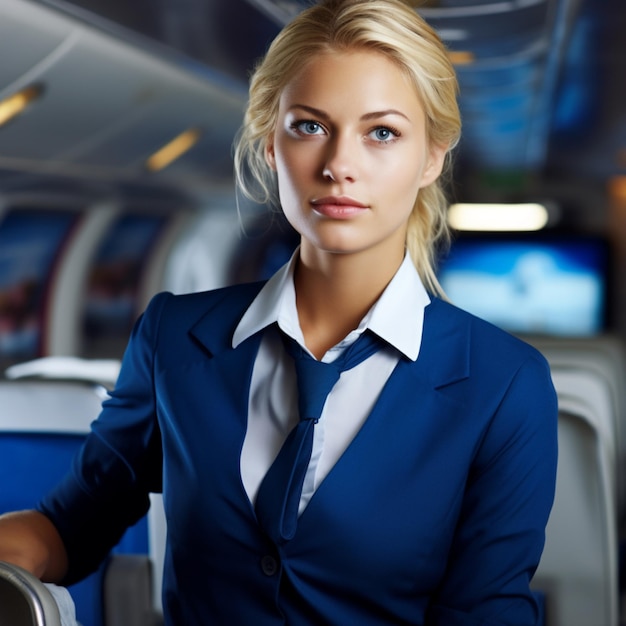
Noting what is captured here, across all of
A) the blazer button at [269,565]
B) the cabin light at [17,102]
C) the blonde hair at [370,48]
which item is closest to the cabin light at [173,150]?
the cabin light at [17,102]

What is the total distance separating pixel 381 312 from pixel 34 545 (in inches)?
25.3

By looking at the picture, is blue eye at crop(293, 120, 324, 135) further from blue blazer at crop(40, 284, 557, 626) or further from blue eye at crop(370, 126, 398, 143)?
blue blazer at crop(40, 284, 557, 626)

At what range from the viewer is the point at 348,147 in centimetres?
137

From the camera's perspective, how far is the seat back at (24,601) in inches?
44.1

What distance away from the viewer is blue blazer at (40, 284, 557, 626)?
4.44 feet

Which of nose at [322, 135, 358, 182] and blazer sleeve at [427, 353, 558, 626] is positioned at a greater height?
nose at [322, 135, 358, 182]

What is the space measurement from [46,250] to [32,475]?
605cm

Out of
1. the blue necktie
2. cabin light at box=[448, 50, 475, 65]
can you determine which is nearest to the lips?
the blue necktie

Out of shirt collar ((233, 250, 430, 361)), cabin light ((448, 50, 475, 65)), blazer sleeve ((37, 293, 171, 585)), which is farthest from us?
cabin light ((448, 50, 475, 65))

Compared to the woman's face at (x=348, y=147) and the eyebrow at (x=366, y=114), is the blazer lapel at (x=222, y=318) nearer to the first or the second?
the woman's face at (x=348, y=147)

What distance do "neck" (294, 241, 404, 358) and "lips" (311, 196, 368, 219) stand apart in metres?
0.10

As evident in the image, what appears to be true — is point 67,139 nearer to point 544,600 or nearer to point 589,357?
point 589,357

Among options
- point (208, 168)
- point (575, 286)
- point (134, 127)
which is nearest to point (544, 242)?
point (575, 286)

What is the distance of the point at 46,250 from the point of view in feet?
26.2
